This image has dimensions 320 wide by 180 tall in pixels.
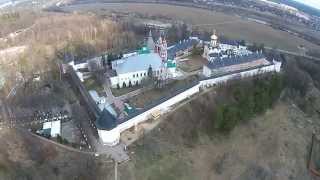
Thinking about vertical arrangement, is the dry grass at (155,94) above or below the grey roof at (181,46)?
below

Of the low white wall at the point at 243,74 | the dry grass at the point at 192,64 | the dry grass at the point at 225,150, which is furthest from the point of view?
the dry grass at the point at 192,64

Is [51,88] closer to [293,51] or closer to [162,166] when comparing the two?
[162,166]

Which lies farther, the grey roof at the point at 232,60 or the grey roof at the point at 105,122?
the grey roof at the point at 232,60

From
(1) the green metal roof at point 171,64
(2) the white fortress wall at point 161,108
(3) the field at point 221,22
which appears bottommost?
(2) the white fortress wall at point 161,108

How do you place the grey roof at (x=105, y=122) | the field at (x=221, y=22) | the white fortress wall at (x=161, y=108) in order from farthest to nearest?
the field at (x=221, y=22) < the white fortress wall at (x=161, y=108) < the grey roof at (x=105, y=122)

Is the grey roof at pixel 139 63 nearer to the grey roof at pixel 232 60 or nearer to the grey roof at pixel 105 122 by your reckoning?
the grey roof at pixel 232 60

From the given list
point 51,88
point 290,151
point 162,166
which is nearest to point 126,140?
point 162,166

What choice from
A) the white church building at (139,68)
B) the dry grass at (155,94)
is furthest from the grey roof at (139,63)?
the dry grass at (155,94)
